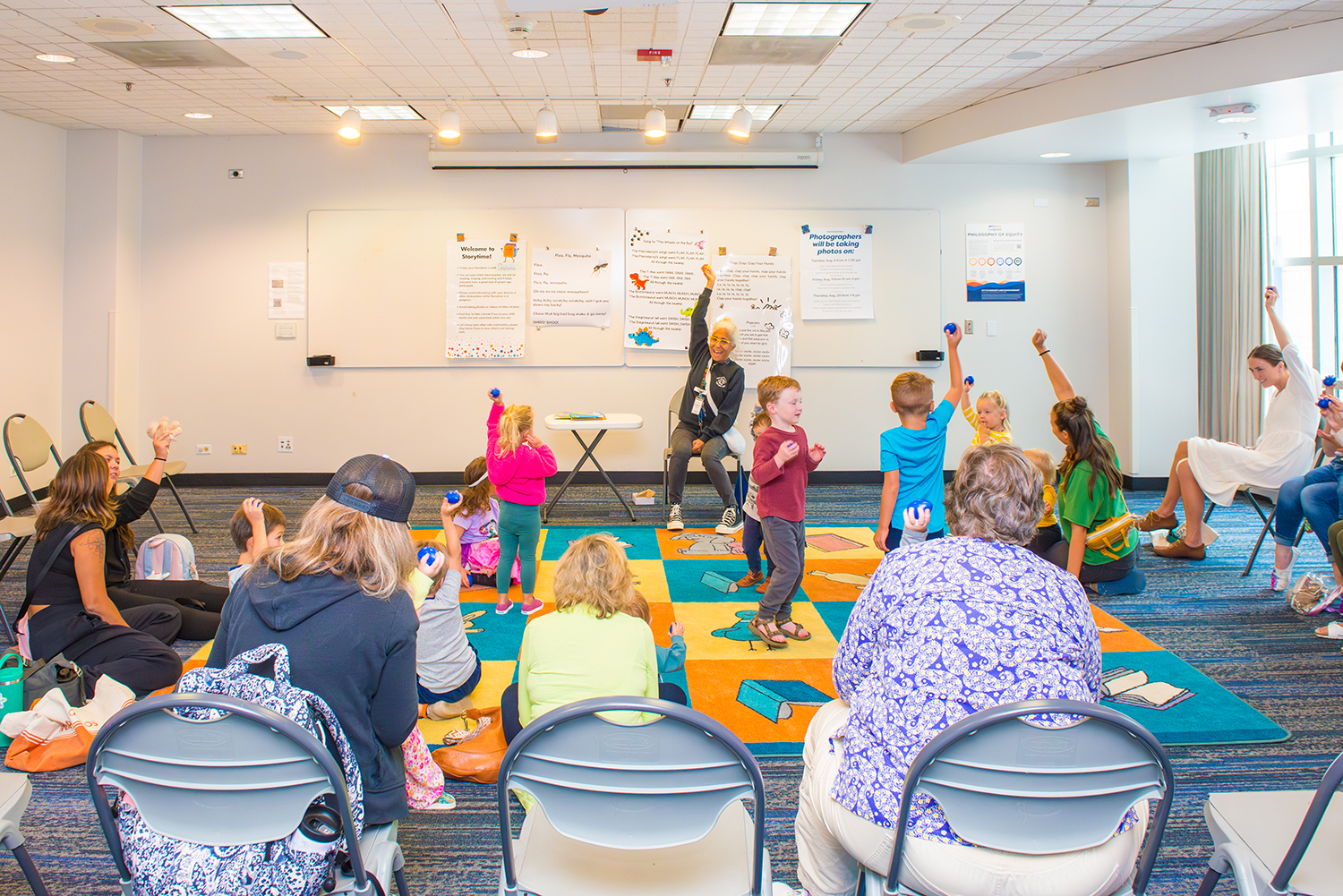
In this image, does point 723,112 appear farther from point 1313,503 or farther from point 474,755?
point 474,755

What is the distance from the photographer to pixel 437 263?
7.45 meters

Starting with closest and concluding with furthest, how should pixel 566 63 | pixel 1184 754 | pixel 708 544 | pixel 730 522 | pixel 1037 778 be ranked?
pixel 1037 778, pixel 1184 754, pixel 566 63, pixel 708 544, pixel 730 522

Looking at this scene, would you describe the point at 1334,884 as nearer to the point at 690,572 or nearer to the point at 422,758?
the point at 422,758

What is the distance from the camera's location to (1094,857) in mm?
1450

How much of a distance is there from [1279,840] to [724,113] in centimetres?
614

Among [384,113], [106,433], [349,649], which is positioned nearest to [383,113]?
[384,113]

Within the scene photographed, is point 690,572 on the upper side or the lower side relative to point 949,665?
lower

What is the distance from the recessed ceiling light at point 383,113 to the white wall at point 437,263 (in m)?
0.60

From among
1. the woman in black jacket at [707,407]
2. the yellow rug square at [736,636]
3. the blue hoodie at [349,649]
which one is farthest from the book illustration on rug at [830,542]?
the blue hoodie at [349,649]

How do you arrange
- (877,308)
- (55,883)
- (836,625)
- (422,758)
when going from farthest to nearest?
1. (877,308)
2. (836,625)
3. (422,758)
4. (55,883)

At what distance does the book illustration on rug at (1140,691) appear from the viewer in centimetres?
321

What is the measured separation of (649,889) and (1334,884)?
1.13 m

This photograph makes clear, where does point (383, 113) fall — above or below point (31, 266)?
above

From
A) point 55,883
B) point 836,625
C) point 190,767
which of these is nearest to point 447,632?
point 55,883
